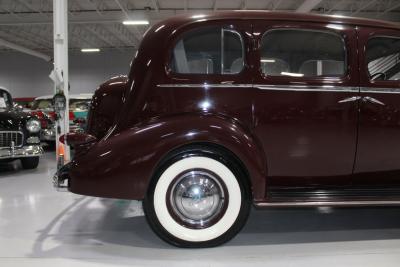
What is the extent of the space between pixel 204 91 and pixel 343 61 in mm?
1145

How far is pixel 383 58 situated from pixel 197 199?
203 centimetres

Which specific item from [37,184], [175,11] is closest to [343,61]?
[37,184]

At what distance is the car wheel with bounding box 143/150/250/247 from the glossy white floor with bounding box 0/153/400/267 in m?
0.12

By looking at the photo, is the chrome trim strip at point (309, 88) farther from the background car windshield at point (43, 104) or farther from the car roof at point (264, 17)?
the background car windshield at point (43, 104)

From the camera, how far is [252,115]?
2934 mm

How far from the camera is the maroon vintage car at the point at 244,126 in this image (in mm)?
2770

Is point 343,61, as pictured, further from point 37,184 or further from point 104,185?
point 37,184

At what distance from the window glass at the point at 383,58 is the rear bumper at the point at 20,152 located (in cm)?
530

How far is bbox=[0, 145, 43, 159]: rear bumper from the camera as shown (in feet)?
19.9

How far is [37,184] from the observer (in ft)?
17.7

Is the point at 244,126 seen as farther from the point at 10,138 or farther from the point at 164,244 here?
the point at 10,138

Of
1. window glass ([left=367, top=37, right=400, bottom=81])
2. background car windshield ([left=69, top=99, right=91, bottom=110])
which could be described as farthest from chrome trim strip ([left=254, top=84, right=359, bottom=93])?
background car windshield ([left=69, top=99, right=91, bottom=110])

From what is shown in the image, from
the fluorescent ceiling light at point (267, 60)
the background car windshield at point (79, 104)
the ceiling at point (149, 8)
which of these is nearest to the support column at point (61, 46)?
the background car windshield at point (79, 104)

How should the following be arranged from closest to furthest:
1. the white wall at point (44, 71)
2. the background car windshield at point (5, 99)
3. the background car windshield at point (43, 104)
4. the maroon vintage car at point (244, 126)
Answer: the maroon vintage car at point (244, 126) < the background car windshield at point (5, 99) < the background car windshield at point (43, 104) < the white wall at point (44, 71)
